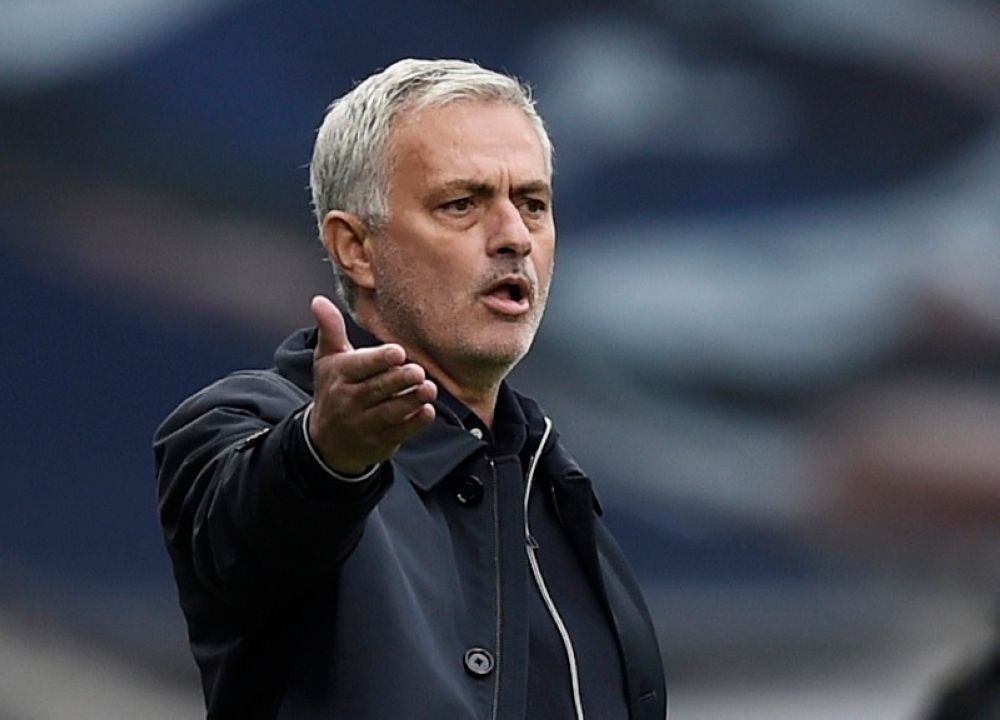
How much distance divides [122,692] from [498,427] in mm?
1292

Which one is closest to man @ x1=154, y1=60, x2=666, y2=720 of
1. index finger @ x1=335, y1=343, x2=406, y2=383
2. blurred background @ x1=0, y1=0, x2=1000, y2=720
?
index finger @ x1=335, y1=343, x2=406, y2=383

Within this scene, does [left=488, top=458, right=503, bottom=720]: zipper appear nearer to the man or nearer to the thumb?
the man

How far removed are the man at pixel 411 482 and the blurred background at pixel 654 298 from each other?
3.75 ft

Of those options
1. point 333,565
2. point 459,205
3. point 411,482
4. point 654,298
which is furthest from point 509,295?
point 654,298

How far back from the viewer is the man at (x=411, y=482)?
1.64m

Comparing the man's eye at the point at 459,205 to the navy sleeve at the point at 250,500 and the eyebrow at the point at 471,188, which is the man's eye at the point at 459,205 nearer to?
A: the eyebrow at the point at 471,188

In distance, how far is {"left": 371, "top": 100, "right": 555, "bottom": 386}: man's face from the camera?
203 centimetres

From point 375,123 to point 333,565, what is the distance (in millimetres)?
541

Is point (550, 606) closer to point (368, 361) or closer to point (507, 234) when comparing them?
point (507, 234)

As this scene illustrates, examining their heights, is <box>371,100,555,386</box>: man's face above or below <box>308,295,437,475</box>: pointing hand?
above

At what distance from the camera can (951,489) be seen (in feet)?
11.4

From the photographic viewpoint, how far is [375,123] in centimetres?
207

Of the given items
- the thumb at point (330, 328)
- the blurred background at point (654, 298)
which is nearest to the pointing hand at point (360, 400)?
the thumb at point (330, 328)

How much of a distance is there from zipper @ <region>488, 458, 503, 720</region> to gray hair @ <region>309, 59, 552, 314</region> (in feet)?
0.87
